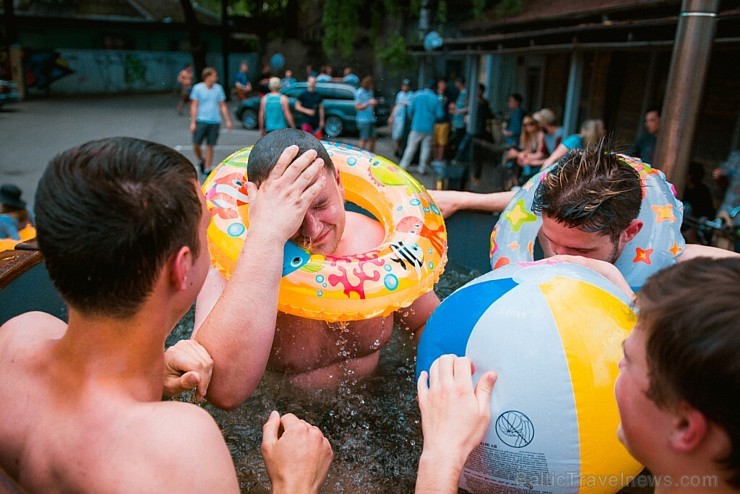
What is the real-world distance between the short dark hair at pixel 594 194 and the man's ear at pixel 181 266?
5.07 feet

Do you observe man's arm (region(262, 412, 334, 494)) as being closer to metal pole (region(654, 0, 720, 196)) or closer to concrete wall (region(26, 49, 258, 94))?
metal pole (region(654, 0, 720, 196))

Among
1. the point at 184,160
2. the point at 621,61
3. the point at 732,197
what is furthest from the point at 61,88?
the point at 184,160

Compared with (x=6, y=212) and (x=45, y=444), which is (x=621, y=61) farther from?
(x=45, y=444)

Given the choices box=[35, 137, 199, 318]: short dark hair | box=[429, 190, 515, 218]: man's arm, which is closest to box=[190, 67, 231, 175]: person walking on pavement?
box=[429, 190, 515, 218]: man's arm

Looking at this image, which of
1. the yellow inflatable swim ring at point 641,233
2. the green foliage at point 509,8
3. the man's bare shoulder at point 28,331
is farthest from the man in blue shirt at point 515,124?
the man's bare shoulder at point 28,331

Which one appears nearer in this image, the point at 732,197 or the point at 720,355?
the point at 720,355

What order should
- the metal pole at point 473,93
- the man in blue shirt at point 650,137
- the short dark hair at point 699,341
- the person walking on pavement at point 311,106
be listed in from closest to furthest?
the short dark hair at point 699,341, the man in blue shirt at point 650,137, the metal pole at point 473,93, the person walking on pavement at point 311,106

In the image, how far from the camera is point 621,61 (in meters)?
10.1

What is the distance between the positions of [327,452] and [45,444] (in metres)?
0.74

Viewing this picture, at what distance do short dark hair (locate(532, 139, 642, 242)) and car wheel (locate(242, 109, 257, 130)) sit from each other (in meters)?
15.3

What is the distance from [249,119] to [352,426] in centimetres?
1545

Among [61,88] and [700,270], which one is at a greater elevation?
[700,270]

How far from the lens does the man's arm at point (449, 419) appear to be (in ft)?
5.03

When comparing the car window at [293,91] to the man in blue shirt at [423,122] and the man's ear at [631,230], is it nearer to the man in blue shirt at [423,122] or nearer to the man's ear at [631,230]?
the man in blue shirt at [423,122]
